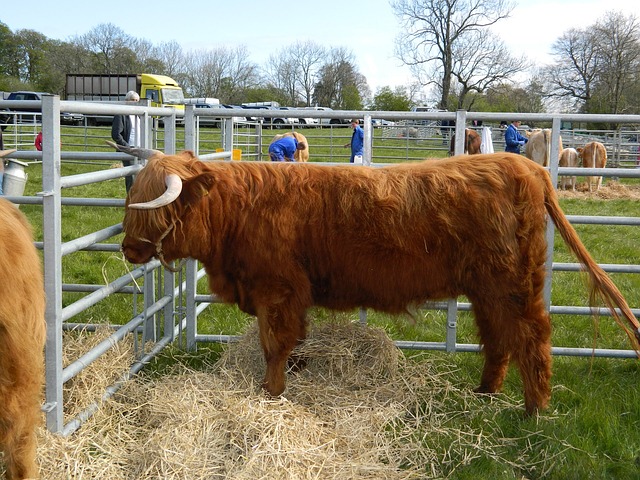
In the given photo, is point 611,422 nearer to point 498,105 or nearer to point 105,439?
point 105,439

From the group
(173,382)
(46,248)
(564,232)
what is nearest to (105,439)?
(173,382)

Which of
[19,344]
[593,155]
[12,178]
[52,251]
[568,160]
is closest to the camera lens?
[19,344]

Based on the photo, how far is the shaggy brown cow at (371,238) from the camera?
12.4 feet

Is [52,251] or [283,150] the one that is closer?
[52,251]

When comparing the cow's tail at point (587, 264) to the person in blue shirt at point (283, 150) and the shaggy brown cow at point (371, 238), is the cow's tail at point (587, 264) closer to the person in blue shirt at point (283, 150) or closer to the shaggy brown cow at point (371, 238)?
the shaggy brown cow at point (371, 238)

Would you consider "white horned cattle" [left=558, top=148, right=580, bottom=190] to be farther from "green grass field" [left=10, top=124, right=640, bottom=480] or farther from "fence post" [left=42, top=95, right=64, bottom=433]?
"fence post" [left=42, top=95, right=64, bottom=433]

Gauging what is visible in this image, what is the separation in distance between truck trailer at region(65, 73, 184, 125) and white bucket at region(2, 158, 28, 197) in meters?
26.9

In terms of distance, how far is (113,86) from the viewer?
116ft

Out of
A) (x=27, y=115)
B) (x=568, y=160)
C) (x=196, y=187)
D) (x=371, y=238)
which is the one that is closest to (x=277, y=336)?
(x=371, y=238)

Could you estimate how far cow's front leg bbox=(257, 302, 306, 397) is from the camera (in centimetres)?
394

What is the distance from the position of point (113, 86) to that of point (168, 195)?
112 ft

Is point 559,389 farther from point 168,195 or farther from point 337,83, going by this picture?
point 337,83

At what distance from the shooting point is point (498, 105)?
42406 millimetres

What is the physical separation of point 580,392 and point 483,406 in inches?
28.3
